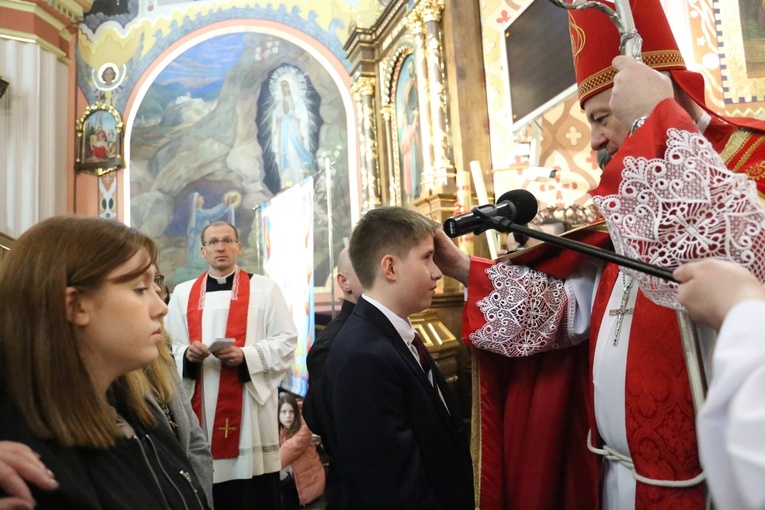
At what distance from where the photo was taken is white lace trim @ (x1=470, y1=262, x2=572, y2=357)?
1888 millimetres

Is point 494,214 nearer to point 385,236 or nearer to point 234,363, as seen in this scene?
point 385,236

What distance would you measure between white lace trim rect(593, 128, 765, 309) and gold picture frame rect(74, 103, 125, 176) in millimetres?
9647

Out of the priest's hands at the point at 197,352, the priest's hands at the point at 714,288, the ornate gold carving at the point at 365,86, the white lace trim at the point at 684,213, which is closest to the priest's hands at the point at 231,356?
the priest's hands at the point at 197,352

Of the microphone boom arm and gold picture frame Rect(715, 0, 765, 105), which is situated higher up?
gold picture frame Rect(715, 0, 765, 105)

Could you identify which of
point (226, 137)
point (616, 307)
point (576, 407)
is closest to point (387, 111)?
point (226, 137)

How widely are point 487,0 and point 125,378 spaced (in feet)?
18.0

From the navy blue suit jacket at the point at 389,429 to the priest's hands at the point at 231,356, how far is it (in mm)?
1926

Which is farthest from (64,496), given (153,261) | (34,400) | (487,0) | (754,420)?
(487,0)

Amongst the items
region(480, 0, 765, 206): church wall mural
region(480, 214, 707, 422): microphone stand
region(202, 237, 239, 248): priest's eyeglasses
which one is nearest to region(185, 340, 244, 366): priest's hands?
region(202, 237, 239, 248): priest's eyeglasses

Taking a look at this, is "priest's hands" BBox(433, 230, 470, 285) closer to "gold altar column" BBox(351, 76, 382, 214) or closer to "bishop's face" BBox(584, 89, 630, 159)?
"bishop's face" BBox(584, 89, 630, 159)

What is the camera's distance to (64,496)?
118cm

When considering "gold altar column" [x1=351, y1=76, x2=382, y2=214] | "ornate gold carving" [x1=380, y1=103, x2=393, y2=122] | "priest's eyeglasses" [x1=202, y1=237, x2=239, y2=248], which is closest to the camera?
"priest's eyeglasses" [x1=202, y1=237, x2=239, y2=248]

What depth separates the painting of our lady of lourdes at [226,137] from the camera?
9.71 metres

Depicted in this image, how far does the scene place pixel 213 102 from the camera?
32.8 ft
